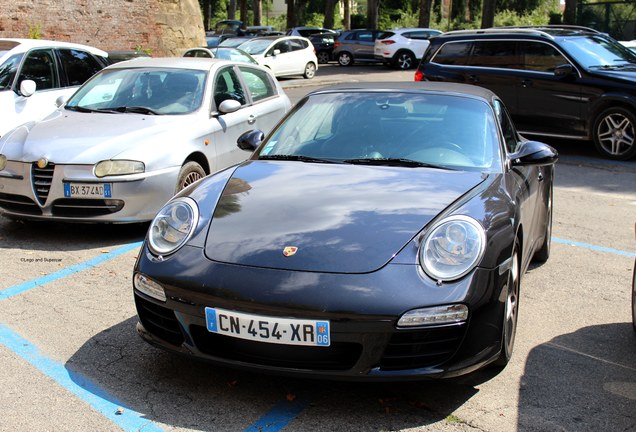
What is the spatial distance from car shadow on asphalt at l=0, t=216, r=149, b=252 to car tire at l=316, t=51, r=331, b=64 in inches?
1156

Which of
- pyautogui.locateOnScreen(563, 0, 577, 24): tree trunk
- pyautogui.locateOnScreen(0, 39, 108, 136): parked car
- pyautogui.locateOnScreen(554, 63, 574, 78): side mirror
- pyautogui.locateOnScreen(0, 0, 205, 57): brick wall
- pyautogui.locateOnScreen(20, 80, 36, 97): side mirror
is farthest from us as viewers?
pyautogui.locateOnScreen(563, 0, 577, 24): tree trunk

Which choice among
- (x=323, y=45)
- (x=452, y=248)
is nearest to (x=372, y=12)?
(x=323, y=45)

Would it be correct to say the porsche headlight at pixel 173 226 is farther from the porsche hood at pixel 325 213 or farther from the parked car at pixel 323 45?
the parked car at pixel 323 45

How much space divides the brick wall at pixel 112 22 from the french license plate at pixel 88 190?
16.1 m

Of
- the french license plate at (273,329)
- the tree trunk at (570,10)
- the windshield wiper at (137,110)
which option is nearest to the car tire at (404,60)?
the tree trunk at (570,10)

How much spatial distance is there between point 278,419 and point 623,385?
1.75 metres

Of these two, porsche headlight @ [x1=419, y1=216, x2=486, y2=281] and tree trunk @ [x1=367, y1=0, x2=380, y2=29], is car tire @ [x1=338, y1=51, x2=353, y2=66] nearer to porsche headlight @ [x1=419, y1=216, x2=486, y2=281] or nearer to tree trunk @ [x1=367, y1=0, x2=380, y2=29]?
tree trunk @ [x1=367, y1=0, x2=380, y2=29]

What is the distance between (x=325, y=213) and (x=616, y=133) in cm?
838

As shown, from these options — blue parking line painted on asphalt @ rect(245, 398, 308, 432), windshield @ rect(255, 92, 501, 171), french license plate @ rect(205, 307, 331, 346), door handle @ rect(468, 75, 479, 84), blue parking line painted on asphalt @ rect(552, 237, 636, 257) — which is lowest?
blue parking line painted on asphalt @ rect(552, 237, 636, 257)

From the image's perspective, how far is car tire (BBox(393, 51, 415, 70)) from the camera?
30.3m

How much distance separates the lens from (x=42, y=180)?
6.45 metres

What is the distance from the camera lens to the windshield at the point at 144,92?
24.6ft

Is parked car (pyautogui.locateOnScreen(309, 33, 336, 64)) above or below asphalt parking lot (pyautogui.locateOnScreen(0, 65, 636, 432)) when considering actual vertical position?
below

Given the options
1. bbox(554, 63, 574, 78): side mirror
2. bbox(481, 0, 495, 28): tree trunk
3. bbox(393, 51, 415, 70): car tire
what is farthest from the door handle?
bbox(481, 0, 495, 28): tree trunk
